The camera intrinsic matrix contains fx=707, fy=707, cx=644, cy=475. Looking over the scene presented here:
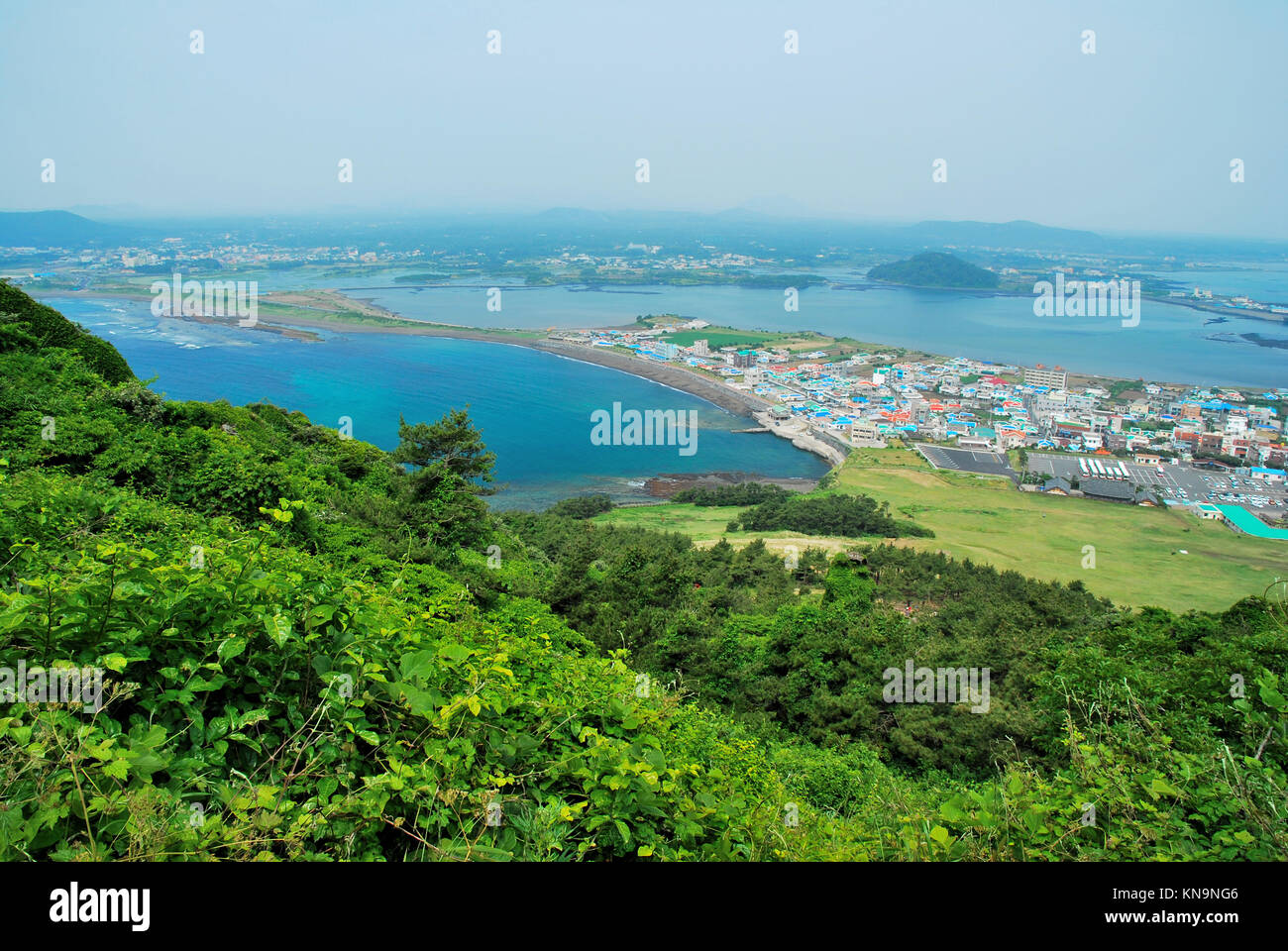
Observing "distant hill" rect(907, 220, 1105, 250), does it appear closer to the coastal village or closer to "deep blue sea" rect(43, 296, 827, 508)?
the coastal village

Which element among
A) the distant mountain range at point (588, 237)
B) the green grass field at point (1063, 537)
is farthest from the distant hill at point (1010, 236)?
the green grass field at point (1063, 537)

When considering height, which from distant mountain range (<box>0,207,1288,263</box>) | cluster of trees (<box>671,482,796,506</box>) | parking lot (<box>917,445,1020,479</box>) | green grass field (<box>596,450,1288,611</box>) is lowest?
green grass field (<box>596,450,1288,611</box>)

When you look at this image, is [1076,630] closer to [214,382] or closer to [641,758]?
[641,758]

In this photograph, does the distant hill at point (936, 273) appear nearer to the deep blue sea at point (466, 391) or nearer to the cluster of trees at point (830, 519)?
the deep blue sea at point (466, 391)

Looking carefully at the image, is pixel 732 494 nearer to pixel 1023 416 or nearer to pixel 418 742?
pixel 1023 416

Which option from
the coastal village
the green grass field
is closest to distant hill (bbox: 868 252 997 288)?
the coastal village
